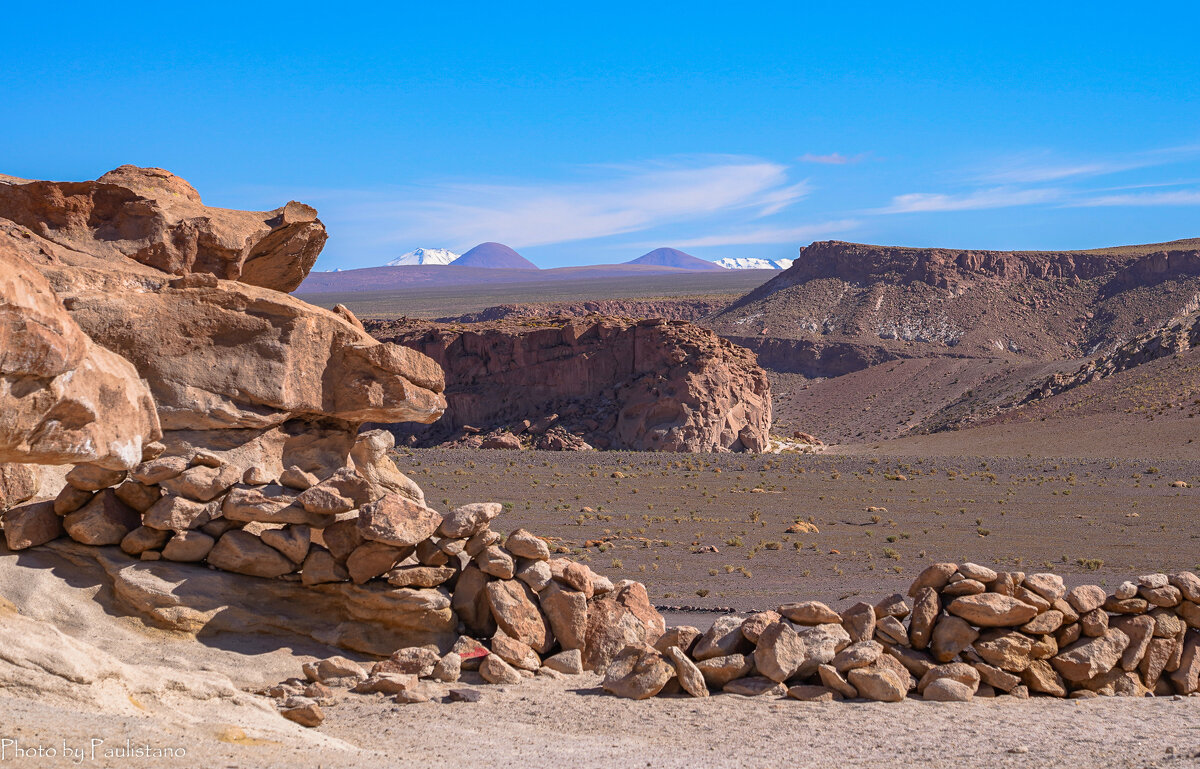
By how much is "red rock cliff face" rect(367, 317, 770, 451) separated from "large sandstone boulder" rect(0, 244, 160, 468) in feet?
145

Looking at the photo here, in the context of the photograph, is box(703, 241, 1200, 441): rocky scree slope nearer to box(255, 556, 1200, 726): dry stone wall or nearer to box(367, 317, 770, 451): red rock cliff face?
box(367, 317, 770, 451): red rock cliff face

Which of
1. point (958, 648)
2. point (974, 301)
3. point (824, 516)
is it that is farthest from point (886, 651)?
point (974, 301)

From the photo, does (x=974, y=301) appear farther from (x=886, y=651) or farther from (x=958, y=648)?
(x=886, y=651)

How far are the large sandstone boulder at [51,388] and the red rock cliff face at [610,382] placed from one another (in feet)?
145

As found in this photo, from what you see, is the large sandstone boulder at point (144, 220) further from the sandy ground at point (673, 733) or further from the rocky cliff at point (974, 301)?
the rocky cliff at point (974, 301)

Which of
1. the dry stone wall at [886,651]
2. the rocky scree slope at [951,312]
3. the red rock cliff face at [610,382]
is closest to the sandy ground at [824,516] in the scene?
the dry stone wall at [886,651]

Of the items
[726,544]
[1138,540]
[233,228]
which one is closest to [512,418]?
[726,544]

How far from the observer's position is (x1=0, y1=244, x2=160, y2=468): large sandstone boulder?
5.77m

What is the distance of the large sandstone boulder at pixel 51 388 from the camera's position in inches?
227

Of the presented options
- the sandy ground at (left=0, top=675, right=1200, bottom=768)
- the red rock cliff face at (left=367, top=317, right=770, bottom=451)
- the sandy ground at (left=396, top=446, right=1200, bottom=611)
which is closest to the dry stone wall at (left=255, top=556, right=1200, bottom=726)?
the sandy ground at (left=0, top=675, right=1200, bottom=768)

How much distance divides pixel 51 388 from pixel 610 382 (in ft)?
166

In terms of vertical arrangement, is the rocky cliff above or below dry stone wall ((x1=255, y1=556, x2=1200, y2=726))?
above

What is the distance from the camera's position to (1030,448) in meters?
51.8

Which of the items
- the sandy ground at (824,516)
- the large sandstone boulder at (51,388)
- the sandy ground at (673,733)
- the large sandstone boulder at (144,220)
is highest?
the large sandstone boulder at (144,220)
